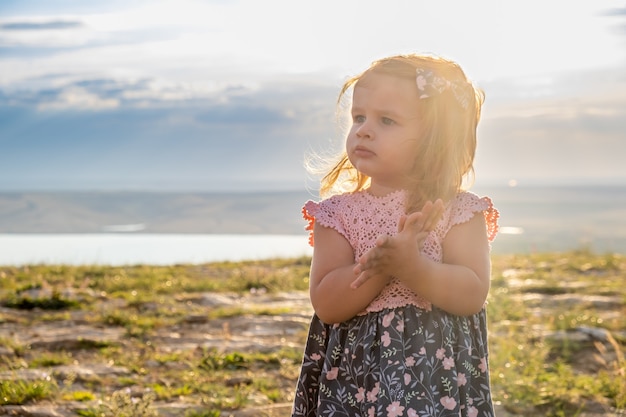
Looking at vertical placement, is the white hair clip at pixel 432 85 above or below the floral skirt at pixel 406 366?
above

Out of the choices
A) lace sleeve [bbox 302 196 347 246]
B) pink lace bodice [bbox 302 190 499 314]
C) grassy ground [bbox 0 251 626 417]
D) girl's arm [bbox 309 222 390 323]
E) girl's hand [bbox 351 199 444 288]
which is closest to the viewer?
girl's hand [bbox 351 199 444 288]

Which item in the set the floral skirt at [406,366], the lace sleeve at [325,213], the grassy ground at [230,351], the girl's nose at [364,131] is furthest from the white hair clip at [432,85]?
the grassy ground at [230,351]

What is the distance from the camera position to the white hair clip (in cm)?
343

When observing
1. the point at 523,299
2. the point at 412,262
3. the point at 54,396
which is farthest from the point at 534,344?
the point at 412,262

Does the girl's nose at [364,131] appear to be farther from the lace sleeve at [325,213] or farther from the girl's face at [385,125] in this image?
the lace sleeve at [325,213]

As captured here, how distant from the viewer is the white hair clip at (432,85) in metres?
3.43

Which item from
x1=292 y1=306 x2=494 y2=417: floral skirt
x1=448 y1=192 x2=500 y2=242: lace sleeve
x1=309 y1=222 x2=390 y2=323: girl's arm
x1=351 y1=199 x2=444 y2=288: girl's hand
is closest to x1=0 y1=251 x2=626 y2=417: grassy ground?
x1=292 y1=306 x2=494 y2=417: floral skirt

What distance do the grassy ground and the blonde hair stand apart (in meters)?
2.36

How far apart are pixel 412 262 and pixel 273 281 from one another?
26.3 feet

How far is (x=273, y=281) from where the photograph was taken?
11164 mm

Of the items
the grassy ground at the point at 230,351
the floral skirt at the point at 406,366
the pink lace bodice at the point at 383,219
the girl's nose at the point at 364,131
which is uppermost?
the girl's nose at the point at 364,131

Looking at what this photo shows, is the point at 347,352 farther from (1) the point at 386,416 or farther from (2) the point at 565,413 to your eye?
(2) the point at 565,413

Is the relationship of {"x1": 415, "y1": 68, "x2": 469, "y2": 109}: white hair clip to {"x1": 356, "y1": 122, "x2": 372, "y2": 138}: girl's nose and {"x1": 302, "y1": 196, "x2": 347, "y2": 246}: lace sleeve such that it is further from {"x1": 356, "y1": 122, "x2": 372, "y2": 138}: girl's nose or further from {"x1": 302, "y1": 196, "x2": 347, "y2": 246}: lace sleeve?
{"x1": 302, "y1": 196, "x2": 347, "y2": 246}: lace sleeve

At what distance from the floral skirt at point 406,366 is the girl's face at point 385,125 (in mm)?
595
